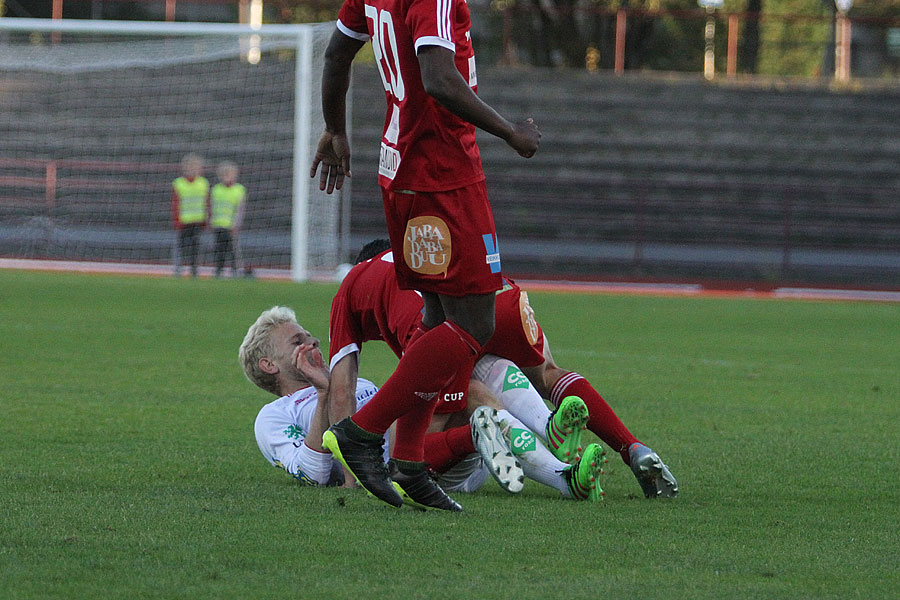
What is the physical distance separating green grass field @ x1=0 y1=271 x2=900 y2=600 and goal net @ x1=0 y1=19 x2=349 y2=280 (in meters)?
13.8

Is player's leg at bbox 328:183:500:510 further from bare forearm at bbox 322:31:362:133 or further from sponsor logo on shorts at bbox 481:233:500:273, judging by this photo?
bare forearm at bbox 322:31:362:133

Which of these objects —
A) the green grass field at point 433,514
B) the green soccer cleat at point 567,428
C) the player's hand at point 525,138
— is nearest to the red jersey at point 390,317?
the green soccer cleat at point 567,428

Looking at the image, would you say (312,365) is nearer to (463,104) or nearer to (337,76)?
(337,76)

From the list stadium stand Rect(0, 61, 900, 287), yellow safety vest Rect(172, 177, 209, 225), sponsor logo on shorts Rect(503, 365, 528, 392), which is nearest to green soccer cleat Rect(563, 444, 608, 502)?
sponsor logo on shorts Rect(503, 365, 528, 392)

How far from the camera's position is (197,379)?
7.63 metres

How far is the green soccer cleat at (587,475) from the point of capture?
409cm

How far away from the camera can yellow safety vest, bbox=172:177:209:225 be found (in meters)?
19.9

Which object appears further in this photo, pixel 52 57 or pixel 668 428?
pixel 52 57

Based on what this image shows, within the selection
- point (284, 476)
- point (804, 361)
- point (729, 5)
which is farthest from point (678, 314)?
point (729, 5)

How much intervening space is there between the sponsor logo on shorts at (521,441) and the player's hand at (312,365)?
737 millimetres

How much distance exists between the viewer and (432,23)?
A: 140 inches

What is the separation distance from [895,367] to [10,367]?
6155 millimetres

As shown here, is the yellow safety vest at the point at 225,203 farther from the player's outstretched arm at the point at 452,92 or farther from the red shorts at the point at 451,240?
the player's outstretched arm at the point at 452,92

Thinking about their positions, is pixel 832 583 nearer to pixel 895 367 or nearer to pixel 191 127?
pixel 895 367
